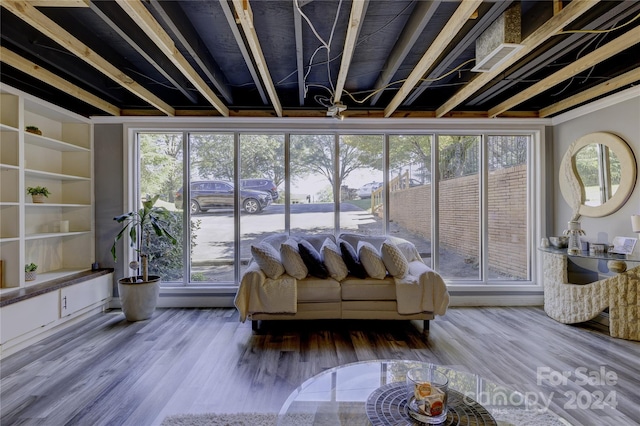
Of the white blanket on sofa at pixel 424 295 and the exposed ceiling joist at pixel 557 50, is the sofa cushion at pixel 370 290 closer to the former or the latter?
the white blanket on sofa at pixel 424 295

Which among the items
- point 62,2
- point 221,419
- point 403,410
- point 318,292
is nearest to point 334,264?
point 318,292

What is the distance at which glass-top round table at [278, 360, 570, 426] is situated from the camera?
4.55 feet

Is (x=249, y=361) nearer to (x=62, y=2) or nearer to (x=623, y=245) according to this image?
(x=62, y=2)

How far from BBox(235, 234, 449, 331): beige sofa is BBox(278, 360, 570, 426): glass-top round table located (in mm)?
1338

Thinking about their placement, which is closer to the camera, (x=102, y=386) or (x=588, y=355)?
(x=102, y=386)

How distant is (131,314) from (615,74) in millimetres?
5947

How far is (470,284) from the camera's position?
4.27 metres

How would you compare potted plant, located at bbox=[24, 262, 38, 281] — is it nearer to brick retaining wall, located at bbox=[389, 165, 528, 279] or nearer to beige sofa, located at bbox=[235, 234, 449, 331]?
beige sofa, located at bbox=[235, 234, 449, 331]

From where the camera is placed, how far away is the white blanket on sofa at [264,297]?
10.3 feet

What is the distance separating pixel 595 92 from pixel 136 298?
5.75m

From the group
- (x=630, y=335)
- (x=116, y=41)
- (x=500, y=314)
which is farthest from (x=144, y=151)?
(x=630, y=335)

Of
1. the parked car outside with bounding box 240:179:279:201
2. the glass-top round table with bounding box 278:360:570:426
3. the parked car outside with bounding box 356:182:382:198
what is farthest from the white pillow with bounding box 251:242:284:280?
the parked car outside with bounding box 356:182:382:198

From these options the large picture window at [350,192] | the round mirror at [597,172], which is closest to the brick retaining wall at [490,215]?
the large picture window at [350,192]

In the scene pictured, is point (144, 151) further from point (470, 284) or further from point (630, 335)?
point (630, 335)
